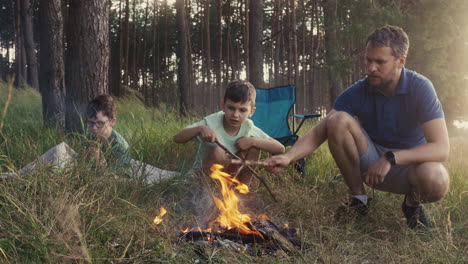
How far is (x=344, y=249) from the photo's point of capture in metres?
2.54

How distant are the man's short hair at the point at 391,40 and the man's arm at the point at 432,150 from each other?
515 millimetres

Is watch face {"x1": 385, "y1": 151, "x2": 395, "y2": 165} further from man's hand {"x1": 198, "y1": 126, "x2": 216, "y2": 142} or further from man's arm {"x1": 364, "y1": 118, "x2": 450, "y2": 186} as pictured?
man's hand {"x1": 198, "y1": 126, "x2": 216, "y2": 142}

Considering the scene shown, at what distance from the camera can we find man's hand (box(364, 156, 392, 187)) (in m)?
2.87

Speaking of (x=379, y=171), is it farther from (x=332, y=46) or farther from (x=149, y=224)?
(x=332, y=46)

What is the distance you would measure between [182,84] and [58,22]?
4.39m

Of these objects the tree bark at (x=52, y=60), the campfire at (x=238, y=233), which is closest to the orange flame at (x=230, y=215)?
the campfire at (x=238, y=233)

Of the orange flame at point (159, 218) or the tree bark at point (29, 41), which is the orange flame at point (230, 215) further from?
the tree bark at point (29, 41)

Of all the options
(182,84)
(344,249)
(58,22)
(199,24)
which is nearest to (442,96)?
(182,84)

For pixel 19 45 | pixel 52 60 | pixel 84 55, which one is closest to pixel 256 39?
pixel 52 60

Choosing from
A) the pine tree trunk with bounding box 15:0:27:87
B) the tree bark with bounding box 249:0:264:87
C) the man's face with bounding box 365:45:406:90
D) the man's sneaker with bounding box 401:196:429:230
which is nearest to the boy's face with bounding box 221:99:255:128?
the man's face with bounding box 365:45:406:90

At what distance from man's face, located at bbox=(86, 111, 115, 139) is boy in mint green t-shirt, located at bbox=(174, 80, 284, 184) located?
74 centimetres

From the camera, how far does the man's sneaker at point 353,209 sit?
3.18 meters

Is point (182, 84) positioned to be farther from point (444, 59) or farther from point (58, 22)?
point (444, 59)

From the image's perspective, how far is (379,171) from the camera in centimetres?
288
